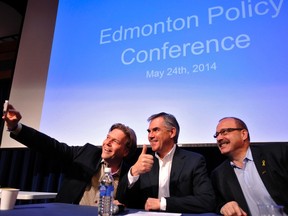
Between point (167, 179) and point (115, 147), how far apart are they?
0.44 m

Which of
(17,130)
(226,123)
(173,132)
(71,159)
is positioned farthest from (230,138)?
(17,130)

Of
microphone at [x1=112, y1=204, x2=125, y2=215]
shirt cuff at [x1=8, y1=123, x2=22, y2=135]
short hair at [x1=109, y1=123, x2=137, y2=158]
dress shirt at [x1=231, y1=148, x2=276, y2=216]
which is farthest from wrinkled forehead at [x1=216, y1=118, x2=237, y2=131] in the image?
shirt cuff at [x1=8, y1=123, x2=22, y2=135]

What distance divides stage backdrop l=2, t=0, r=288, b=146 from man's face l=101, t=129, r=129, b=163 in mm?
223

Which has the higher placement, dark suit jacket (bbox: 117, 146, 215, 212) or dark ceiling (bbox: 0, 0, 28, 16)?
dark ceiling (bbox: 0, 0, 28, 16)

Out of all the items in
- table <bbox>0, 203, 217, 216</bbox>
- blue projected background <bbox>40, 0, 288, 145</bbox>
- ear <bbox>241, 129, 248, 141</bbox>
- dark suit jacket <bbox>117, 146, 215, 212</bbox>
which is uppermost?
blue projected background <bbox>40, 0, 288, 145</bbox>

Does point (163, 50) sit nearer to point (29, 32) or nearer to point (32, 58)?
point (32, 58)

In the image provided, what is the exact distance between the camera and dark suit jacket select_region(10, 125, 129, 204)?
1.79m

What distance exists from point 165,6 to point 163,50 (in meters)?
0.44


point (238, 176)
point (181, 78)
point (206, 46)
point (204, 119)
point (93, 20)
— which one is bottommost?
point (238, 176)

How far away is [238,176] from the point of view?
68.1 inches

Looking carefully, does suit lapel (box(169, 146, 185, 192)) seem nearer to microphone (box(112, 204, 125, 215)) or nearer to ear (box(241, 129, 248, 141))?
ear (box(241, 129, 248, 141))

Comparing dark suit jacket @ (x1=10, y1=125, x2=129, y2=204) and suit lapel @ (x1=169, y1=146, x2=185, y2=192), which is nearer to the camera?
suit lapel @ (x1=169, y1=146, x2=185, y2=192)

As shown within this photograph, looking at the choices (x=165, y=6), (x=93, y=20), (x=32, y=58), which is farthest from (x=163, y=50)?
(x=32, y=58)

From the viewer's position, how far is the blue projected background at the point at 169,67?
75.0 inches
